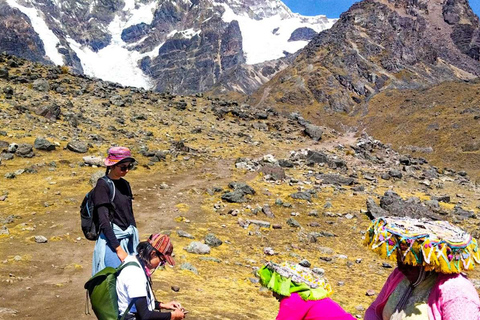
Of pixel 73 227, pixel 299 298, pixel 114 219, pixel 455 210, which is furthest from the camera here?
pixel 455 210

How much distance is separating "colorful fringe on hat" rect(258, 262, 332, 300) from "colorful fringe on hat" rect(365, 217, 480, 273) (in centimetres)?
60

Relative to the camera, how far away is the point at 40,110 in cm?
2305

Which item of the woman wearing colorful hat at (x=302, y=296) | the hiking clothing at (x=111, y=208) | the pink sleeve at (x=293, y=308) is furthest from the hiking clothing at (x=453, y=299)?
the hiking clothing at (x=111, y=208)

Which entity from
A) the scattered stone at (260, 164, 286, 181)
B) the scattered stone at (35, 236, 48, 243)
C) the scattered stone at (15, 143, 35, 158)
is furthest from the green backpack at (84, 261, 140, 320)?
the scattered stone at (260, 164, 286, 181)

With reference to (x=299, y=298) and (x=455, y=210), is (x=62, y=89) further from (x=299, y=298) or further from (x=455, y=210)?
(x=299, y=298)

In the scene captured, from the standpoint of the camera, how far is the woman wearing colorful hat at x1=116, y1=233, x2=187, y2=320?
142 inches

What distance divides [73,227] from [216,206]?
537 centimetres

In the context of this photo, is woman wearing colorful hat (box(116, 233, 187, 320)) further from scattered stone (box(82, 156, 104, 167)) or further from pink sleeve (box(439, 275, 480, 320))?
scattered stone (box(82, 156, 104, 167))

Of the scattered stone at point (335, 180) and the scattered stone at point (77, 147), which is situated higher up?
the scattered stone at point (77, 147)

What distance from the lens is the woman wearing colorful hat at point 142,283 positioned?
11.9ft

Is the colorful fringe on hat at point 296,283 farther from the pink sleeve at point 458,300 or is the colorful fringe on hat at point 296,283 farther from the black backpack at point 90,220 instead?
the black backpack at point 90,220

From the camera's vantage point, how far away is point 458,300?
9.28ft

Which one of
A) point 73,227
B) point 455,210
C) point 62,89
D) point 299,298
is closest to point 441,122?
point 455,210

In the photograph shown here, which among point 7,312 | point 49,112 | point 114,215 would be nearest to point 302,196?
point 7,312
